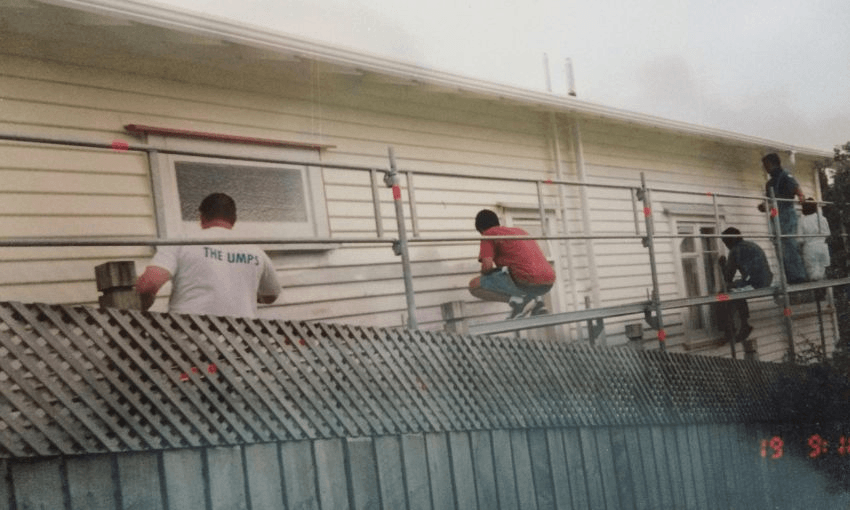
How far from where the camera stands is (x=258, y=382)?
2941 millimetres

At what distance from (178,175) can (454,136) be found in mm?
3039

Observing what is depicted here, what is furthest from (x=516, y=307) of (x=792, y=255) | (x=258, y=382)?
(x=792, y=255)

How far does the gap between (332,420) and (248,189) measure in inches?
105

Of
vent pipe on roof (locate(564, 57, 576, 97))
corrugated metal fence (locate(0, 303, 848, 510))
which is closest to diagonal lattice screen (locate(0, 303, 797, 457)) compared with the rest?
corrugated metal fence (locate(0, 303, 848, 510))

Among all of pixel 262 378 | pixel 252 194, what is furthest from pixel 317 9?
pixel 262 378

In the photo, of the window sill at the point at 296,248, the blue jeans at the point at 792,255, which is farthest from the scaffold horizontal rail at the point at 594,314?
the window sill at the point at 296,248

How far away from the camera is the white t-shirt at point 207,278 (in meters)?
3.37

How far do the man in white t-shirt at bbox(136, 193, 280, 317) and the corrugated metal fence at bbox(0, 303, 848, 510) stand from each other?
53 centimetres

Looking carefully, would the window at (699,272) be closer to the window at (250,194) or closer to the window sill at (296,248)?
the window sill at (296,248)

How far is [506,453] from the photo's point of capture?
12.5 ft

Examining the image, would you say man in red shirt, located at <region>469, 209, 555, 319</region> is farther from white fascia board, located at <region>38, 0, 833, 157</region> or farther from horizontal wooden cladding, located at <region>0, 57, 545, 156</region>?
white fascia board, located at <region>38, 0, 833, 157</region>

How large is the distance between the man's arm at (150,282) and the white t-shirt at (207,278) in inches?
1.5

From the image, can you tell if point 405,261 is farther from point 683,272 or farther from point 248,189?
point 683,272

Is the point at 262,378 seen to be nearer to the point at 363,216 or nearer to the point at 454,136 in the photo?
the point at 363,216
